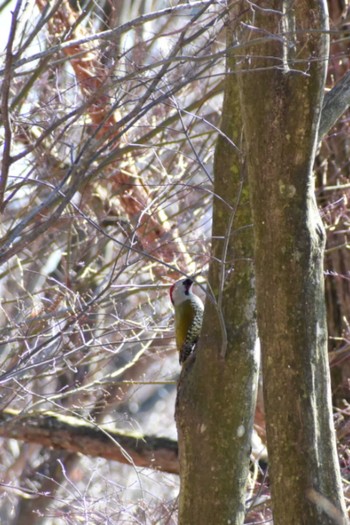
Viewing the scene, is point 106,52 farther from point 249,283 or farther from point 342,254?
point 249,283

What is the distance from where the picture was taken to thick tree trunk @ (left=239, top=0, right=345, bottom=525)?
8.13 ft

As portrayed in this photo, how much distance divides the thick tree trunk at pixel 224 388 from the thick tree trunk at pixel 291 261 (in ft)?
1.56

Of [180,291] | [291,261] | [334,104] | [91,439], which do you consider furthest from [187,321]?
[291,261]

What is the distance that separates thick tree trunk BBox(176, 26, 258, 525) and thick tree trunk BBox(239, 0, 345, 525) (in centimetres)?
48

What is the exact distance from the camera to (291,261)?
2584 mm

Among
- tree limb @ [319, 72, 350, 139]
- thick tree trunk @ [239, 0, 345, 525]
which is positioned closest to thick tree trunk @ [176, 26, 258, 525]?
tree limb @ [319, 72, 350, 139]

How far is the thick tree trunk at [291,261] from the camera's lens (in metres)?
2.48

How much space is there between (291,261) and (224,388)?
2.84 ft

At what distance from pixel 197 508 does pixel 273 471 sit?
779mm

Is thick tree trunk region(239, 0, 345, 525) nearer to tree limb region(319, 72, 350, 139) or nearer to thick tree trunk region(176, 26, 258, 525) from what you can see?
tree limb region(319, 72, 350, 139)

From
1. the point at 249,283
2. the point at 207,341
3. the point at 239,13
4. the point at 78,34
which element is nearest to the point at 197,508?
the point at 207,341

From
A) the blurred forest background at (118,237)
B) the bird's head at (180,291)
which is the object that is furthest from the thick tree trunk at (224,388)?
the bird's head at (180,291)

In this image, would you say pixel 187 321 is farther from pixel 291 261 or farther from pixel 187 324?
pixel 291 261

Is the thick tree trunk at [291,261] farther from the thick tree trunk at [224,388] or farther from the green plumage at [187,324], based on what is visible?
the green plumage at [187,324]
